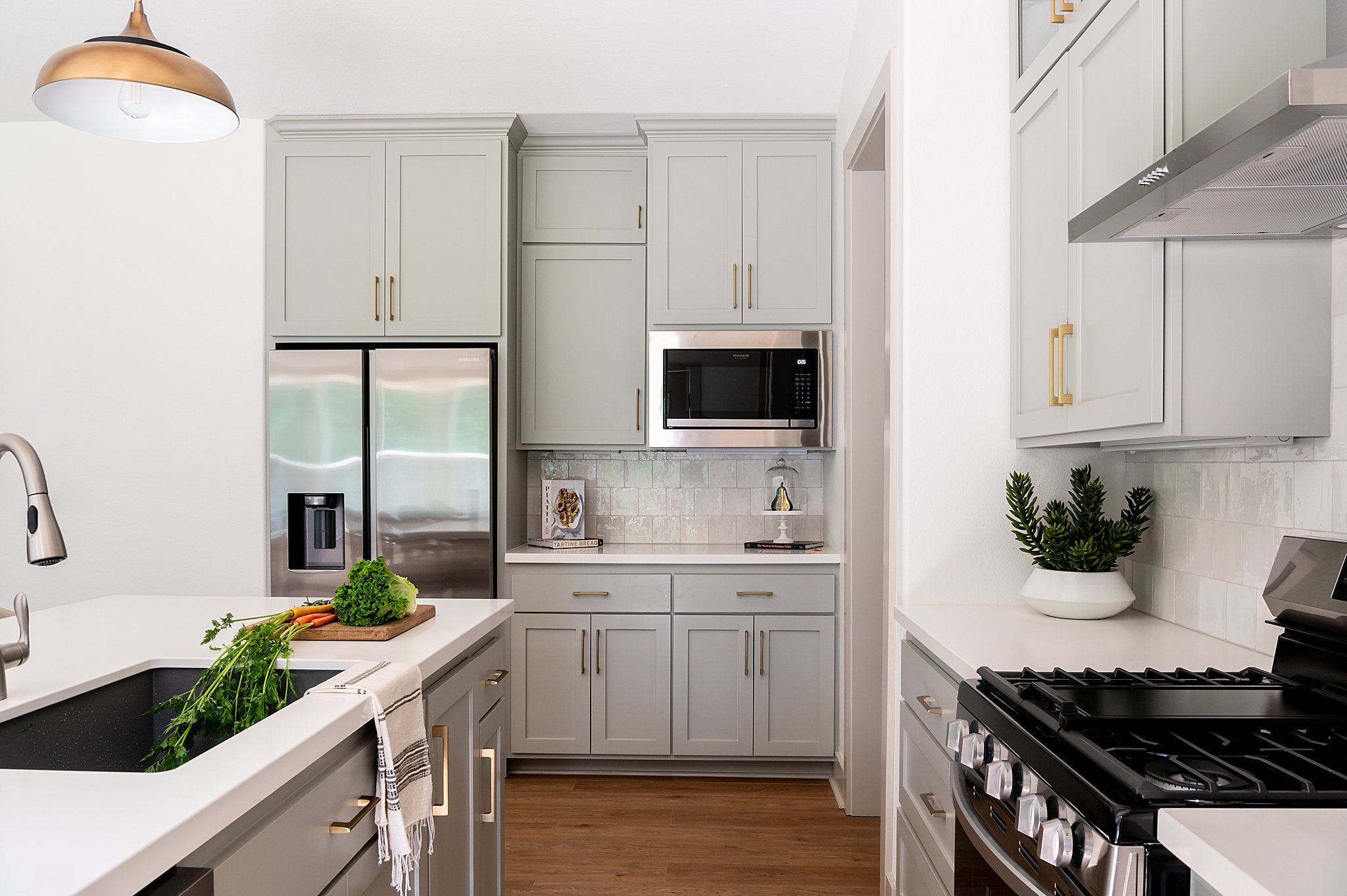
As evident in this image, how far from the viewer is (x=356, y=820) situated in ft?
4.20

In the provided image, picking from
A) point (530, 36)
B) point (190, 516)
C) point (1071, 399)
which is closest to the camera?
point (1071, 399)

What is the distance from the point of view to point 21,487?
3.57 metres

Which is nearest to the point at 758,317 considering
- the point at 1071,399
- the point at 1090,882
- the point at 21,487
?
the point at 1071,399

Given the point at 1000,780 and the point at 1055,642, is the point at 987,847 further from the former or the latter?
the point at 1055,642

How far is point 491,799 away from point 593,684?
4.45ft

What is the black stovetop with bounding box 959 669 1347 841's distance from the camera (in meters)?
0.90

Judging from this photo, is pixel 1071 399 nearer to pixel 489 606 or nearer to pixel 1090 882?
pixel 1090 882

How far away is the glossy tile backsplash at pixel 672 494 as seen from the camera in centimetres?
388

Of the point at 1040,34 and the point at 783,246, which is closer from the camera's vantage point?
the point at 1040,34

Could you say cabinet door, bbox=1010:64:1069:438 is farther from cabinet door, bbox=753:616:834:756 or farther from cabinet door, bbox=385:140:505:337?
cabinet door, bbox=385:140:505:337

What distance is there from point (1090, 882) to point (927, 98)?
1.90 metres

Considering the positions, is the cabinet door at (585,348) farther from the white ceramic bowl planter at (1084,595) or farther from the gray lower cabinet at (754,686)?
the white ceramic bowl planter at (1084,595)

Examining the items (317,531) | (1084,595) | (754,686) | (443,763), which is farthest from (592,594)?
(1084,595)

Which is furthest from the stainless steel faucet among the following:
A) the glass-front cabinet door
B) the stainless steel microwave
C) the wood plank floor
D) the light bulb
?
the stainless steel microwave
